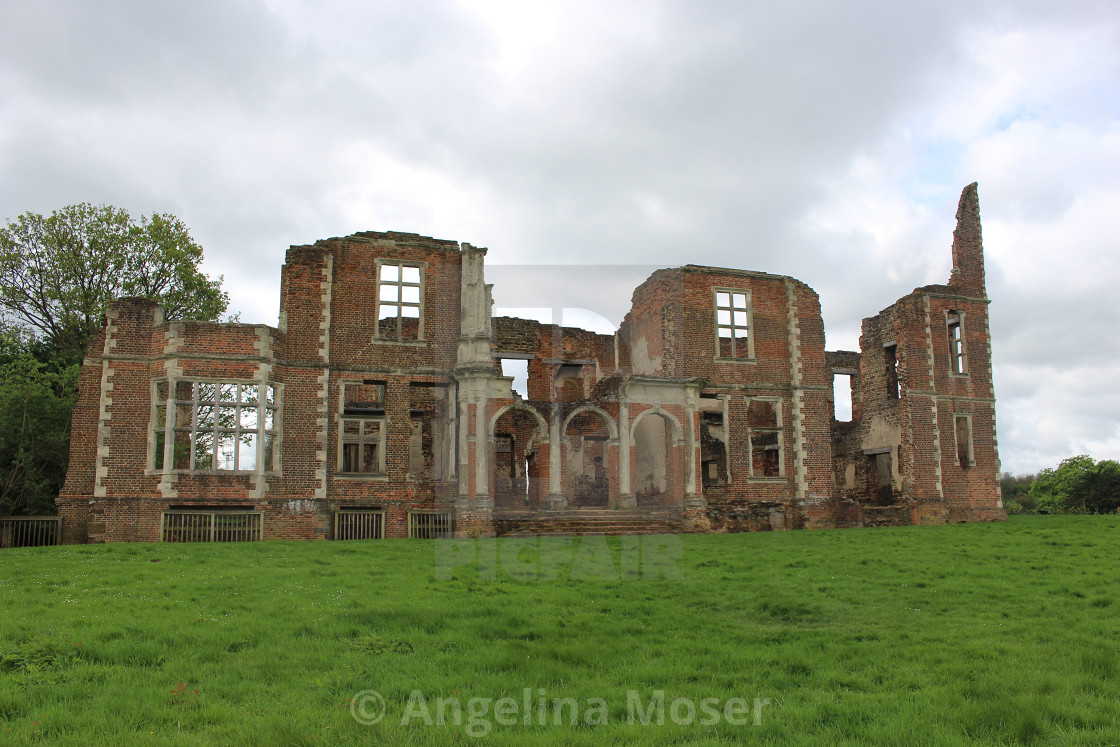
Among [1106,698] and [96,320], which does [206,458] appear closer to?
[96,320]

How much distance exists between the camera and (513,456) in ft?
94.0

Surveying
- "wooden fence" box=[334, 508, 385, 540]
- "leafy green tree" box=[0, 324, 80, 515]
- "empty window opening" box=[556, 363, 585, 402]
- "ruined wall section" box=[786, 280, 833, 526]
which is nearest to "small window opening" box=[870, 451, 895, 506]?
"ruined wall section" box=[786, 280, 833, 526]

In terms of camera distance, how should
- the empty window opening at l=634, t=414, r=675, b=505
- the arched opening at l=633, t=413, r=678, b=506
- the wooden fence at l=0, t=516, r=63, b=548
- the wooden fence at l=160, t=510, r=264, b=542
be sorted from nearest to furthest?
the wooden fence at l=0, t=516, r=63, b=548 → the wooden fence at l=160, t=510, r=264, b=542 → the arched opening at l=633, t=413, r=678, b=506 → the empty window opening at l=634, t=414, r=675, b=505

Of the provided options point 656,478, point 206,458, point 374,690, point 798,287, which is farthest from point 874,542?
point 206,458

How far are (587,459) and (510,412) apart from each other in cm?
399

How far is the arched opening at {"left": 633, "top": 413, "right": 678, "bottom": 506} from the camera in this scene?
24375 mm

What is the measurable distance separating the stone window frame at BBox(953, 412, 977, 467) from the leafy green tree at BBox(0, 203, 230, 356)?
93.9ft

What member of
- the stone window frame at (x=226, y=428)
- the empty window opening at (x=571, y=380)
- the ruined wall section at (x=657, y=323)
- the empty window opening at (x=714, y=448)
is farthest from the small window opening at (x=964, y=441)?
the stone window frame at (x=226, y=428)

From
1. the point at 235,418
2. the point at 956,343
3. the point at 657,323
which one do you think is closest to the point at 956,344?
the point at 956,343

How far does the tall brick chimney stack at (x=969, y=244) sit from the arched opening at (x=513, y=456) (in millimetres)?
16907

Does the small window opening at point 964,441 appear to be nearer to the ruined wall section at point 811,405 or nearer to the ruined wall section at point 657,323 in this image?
the ruined wall section at point 811,405

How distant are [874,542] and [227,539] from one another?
52.7ft

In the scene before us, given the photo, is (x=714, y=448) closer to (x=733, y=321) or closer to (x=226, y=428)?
(x=733, y=321)

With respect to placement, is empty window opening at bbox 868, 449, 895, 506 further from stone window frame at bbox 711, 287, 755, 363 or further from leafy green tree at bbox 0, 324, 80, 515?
leafy green tree at bbox 0, 324, 80, 515
